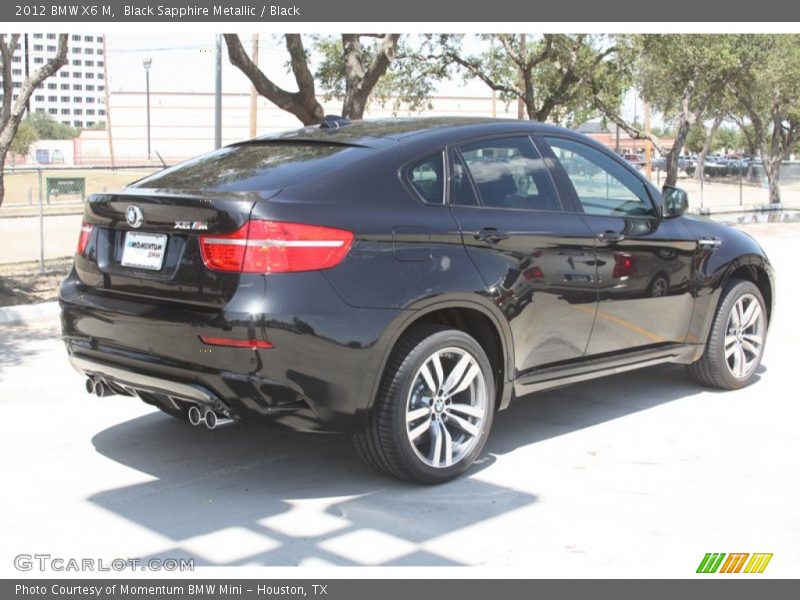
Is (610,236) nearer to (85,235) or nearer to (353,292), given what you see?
(353,292)

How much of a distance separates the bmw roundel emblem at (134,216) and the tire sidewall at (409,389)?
144cm

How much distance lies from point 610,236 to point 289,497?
242 centimetres

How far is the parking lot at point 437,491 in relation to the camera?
13.5 feet

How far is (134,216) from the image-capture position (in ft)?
15.6

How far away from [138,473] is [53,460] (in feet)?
1.82

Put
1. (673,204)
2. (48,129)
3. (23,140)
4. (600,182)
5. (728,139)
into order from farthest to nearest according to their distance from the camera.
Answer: (48,129)
(728,139)
(23,140)
(673,204)
(600,182)

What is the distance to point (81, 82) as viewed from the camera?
136125mm

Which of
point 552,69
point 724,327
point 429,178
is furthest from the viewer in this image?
point 552,69

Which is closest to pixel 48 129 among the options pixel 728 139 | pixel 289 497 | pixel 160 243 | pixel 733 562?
pixel 728 139

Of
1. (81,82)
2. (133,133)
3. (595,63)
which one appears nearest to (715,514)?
(595,63)

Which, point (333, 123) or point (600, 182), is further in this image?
point (600, 182)

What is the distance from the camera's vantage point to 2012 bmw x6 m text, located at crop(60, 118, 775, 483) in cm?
436

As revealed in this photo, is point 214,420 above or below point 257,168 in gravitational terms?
below

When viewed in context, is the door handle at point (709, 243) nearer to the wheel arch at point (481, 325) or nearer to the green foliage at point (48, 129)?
the wheel arch at point (481, 325)
